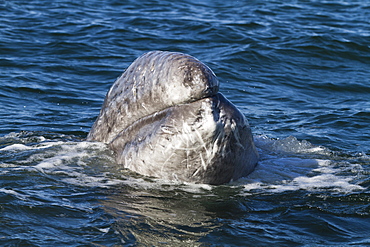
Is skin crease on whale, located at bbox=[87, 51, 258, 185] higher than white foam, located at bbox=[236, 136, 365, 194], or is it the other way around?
skin crease on whale, located at bbox=[87, 51, 258, 185]

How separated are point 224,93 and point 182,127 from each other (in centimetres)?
654

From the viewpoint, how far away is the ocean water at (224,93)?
18.2 ft

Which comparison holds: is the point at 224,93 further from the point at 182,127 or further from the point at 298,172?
the point at 182,127

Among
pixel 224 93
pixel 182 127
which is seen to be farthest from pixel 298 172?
pixel 224 93

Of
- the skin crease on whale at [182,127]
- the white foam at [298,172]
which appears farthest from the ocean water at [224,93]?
the skin crease on whale at [182,127]

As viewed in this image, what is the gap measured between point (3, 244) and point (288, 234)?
2480 mm

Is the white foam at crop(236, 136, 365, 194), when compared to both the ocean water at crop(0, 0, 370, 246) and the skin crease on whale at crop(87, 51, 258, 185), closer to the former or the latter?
the ocean water at crop(0, 0, 370, 246)

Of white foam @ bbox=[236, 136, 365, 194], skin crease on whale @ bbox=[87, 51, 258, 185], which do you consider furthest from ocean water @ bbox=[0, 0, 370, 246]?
skin crease on whale @ bbox=[87, 51, 258, 185]

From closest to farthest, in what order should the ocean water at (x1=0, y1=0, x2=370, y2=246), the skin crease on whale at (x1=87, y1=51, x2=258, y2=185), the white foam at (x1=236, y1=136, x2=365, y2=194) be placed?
the ocean water at (x1=0, y1=0, x2=370, y2=246), the skin crease on whale at (x1=87, y1=51, x2=258, y2=185), the white foam at (x1=236, y1=136, x2=365, y2=194)

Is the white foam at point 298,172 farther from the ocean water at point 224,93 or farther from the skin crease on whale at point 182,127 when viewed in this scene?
the skin crease on whale at point 182,127

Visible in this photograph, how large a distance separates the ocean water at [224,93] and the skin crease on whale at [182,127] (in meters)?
0.18

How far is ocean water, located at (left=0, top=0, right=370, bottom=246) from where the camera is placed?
5.56m

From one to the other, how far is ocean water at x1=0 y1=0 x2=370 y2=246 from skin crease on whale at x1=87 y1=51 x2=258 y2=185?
18 cm

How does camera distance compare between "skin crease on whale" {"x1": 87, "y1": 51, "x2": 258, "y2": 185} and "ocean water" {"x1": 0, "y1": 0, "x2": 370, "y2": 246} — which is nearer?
"ocean water" {"x1": 0, "y1": 0, "x2": 370, "y2": 246}
